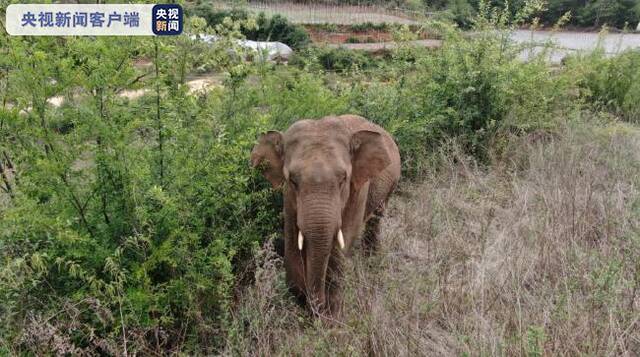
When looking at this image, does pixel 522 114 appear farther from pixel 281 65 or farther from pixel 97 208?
pixel 97 208

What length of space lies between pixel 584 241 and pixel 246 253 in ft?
10.5

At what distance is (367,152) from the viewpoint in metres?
4.53

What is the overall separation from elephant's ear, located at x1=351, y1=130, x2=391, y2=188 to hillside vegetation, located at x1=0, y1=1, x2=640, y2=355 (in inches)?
31.4

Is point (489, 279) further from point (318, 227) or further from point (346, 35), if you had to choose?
point (346, 35)

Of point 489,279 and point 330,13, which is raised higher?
point 330,13

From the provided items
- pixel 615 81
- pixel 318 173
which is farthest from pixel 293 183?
pixel 615 81

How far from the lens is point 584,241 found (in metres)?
4.82

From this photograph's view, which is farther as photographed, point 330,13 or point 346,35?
point 330,13

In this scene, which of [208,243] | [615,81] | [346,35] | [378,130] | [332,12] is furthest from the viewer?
[332,12]

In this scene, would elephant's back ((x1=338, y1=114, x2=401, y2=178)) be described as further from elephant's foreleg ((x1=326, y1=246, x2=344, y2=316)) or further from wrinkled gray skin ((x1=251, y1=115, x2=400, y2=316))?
elephant's foreleg ((x1=326, y1=246, x2=344, y2=316))

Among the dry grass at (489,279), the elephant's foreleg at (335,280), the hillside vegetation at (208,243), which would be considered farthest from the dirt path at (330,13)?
the elephant's foreleg at (335,280)

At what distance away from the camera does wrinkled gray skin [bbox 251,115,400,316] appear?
3906mm

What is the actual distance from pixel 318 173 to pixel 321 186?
10 centimetres

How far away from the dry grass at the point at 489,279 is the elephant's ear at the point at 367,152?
0.82 meters
